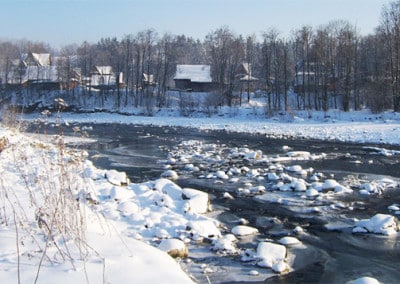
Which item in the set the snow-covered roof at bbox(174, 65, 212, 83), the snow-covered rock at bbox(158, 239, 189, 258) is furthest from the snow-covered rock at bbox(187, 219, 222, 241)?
the snow-covered roof at bbox(174, 65, 212, 83)

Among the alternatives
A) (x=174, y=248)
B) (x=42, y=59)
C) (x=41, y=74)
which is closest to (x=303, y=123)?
(x=174, y=248)

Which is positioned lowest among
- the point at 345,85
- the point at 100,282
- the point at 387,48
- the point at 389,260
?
the point at 389,260

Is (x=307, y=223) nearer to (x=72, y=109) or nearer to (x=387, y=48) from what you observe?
(x=387, y=48)

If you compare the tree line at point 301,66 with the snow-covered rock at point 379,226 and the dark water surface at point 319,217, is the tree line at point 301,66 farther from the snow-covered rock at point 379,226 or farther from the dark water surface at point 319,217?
the snow-covered rock at point 379,226

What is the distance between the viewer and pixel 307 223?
10109 millimetres

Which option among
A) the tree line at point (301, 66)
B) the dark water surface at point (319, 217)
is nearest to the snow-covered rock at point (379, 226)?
the dark water surface at point (319, 217)

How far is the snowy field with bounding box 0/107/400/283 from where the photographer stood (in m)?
4.80

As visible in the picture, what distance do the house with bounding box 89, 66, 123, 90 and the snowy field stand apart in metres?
46.5

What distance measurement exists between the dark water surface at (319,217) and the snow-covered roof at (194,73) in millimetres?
36759

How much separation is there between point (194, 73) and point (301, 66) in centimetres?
1490

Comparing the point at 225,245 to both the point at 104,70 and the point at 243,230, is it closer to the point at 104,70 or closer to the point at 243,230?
the point at 243,230

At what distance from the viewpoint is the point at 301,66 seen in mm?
56406

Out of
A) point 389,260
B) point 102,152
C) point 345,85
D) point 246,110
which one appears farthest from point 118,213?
point 345,85

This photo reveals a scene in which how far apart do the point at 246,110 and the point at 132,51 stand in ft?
93.7
